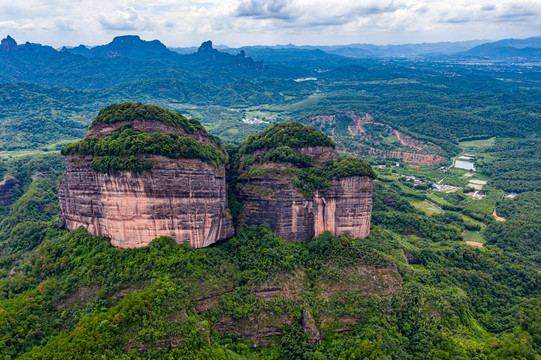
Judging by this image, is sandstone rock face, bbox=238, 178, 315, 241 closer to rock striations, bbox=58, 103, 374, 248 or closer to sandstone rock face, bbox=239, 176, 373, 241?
sandstone rock face, bbox=239, 176, 373, 241

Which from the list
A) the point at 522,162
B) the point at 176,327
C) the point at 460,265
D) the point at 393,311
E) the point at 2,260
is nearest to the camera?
the point at 176,327

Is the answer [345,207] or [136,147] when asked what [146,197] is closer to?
[136,147]

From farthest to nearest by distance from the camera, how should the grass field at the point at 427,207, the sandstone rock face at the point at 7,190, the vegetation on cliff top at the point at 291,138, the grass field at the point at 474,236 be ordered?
the grass field at the point at 427,207, the sandstone rock face at the point at 7,190, the grass field at the point at 474,236, the vegetation on cliff top at the point at 291,138

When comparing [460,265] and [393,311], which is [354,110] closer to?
[460,265]

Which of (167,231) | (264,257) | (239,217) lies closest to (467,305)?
(264,257)

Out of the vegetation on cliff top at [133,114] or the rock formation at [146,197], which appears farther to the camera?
the vegetation on cliff top at [133,114]

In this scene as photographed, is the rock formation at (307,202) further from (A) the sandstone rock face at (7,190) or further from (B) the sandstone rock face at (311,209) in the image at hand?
(A) the sandstone rock face at (7,190)

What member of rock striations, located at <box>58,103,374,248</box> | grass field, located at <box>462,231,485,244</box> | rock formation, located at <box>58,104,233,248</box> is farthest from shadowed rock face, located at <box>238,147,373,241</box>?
grass field, located at <box>462,231,485,244</box>

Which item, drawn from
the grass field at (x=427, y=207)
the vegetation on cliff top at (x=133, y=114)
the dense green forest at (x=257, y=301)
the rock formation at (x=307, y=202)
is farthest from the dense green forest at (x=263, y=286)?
the grass field at (x=427, y=207)
